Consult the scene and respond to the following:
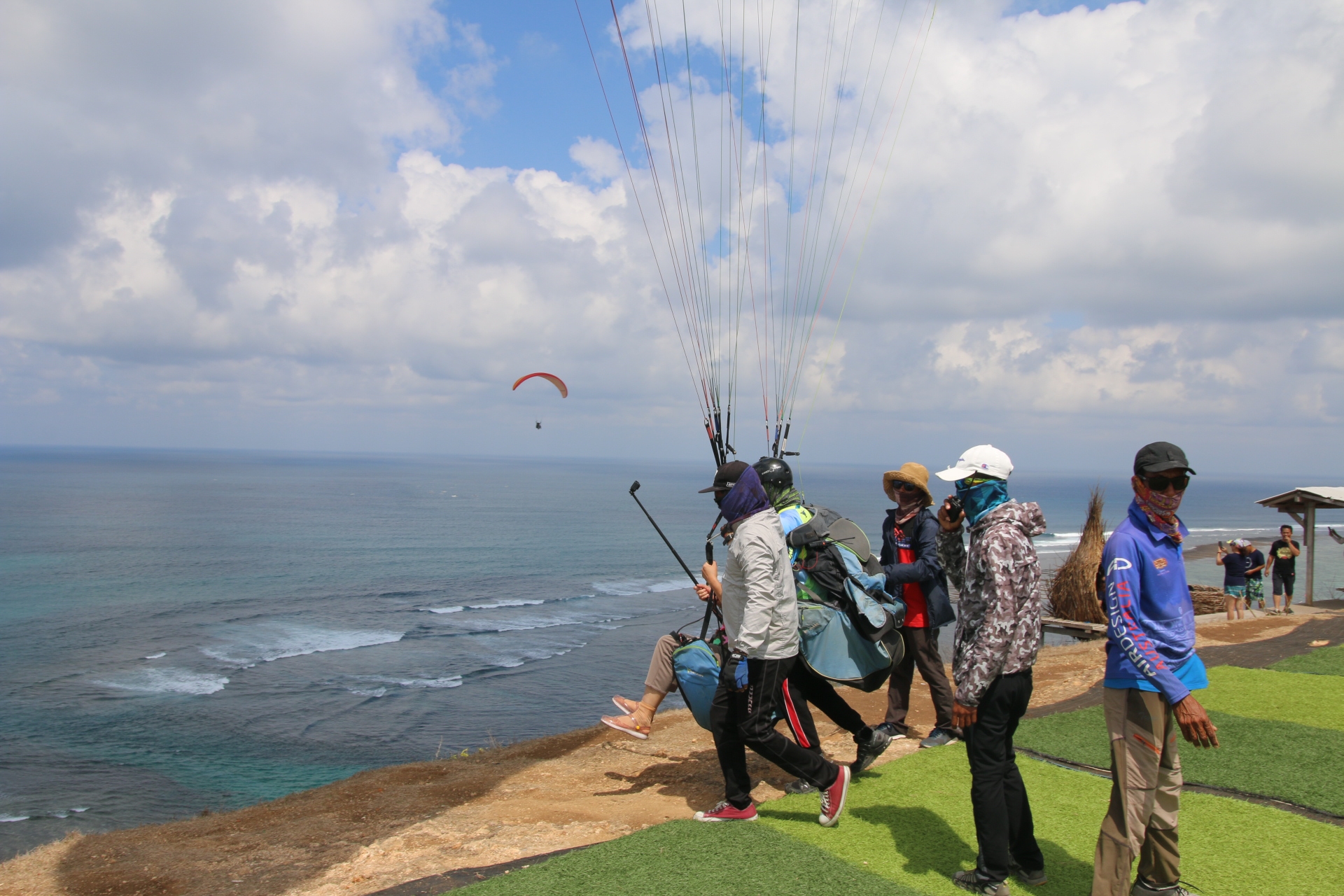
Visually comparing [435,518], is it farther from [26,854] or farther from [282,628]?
[26,854]

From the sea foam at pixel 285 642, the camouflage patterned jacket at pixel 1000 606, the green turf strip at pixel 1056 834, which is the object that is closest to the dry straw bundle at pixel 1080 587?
the green turf strip at pixel 1056 834

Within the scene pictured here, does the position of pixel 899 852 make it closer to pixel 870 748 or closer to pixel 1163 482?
pixel 870 748

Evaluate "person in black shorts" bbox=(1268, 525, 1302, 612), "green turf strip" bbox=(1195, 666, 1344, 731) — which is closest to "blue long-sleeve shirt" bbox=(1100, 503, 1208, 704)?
"green turf strip" bbox=(1195, 666, 1344, 731)

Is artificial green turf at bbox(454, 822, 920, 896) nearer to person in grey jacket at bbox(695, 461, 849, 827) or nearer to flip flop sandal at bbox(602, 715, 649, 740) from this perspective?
person in grey jacket at bbox(695, 461, 849, 827)

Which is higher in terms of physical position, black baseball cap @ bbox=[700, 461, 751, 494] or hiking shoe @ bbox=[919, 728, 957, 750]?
black baseball cap @ bbox=[700, 461, 751, 494]

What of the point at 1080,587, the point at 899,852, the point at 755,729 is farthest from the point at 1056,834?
the point at 1080,587

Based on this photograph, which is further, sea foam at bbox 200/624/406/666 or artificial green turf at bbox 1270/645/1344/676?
sea foam at bbox 200/624/406/666
